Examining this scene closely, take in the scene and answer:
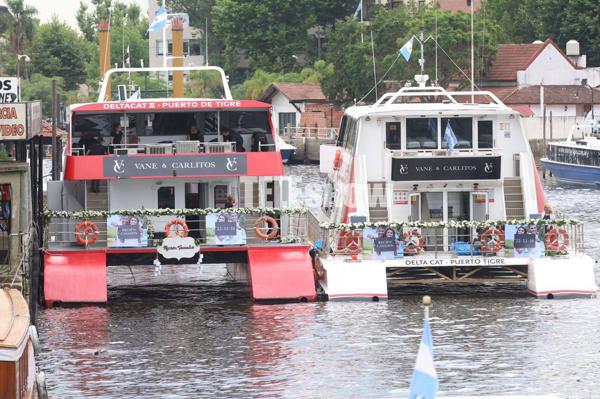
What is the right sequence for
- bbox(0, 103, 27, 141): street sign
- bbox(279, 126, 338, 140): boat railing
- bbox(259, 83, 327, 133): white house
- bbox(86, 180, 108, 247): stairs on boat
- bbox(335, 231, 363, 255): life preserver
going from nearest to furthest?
bbox(0, 103, 27, 141): street sign, bbox(335, 231, 363, 255): life preserver, bbox(86, 180, 108, 247): stairs on boat, bbox(279, 126, 338, 140): boat railing, bbox(259, 83, 327, 133): white house

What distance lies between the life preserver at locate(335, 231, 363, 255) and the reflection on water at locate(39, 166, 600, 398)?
4.53 ft

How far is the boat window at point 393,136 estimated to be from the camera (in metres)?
40.6

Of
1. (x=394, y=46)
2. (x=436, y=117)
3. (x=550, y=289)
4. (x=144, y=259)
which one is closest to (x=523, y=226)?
(x=550, y=289)

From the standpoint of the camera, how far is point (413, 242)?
37.8m

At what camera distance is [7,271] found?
104 feet

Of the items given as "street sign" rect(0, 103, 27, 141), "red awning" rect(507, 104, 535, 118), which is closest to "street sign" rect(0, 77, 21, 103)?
"street sign" rect(0, 103, 27, 141)

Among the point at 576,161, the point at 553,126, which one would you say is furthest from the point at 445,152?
the point at 553,126

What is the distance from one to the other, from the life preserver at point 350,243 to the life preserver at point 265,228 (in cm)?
145

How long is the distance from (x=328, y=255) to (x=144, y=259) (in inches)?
160

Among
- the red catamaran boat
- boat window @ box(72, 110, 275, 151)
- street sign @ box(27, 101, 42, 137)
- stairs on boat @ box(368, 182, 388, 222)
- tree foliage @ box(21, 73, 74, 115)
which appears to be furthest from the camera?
tree foliage @ box(21, 73, 74, 115)

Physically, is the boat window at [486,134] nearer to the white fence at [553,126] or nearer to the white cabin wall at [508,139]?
the white cabin wall at [508,139]

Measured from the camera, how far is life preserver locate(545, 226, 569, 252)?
1480 inches

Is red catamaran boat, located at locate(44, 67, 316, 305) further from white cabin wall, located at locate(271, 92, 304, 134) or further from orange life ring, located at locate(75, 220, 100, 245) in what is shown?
white cabin wall, located at locate(271, 92, 304, 134)

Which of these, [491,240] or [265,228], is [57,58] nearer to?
[265,228]
